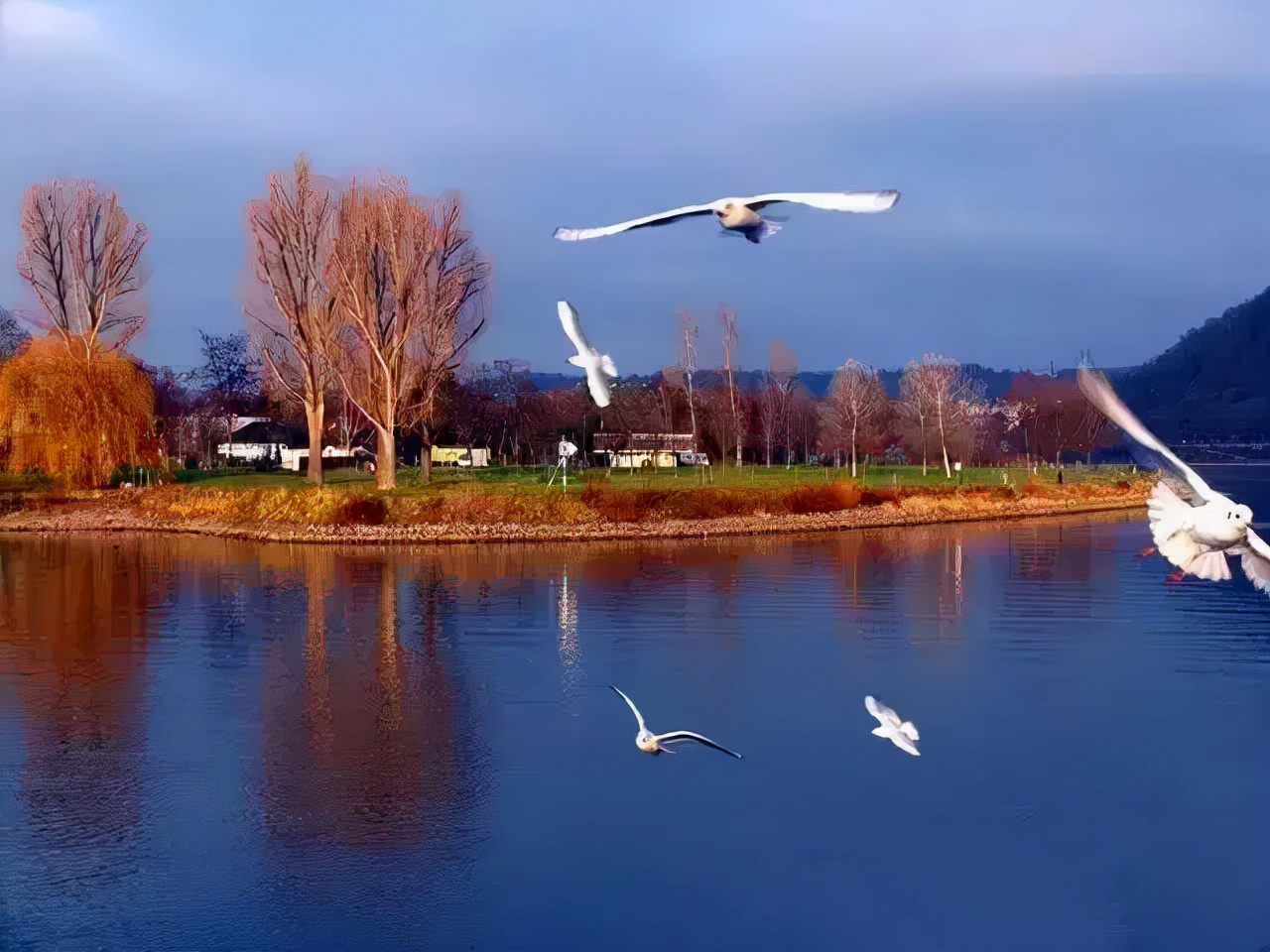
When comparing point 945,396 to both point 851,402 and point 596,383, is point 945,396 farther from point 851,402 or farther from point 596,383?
point 596,383

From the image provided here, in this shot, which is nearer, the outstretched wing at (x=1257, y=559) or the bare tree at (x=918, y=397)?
the outstretched wing at (x=1257, y=559)

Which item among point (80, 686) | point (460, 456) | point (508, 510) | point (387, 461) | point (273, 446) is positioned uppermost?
point (273, 446)

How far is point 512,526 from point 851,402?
134 feet

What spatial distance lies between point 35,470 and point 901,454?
6285cm

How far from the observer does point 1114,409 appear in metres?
8.81

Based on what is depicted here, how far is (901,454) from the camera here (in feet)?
318

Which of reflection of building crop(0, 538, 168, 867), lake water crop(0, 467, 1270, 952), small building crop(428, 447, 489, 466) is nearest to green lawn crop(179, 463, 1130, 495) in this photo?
reflection of building crop(0, 538, 168, 867)

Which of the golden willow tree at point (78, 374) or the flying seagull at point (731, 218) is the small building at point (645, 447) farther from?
the flying seagull at point (731, 218)

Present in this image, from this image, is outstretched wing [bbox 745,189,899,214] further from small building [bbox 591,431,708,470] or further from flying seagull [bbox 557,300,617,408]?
small building [bbox 591,431,708,470]

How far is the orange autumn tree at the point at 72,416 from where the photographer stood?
153 feet

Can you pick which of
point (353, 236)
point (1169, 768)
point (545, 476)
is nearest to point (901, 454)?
point (545, 476)

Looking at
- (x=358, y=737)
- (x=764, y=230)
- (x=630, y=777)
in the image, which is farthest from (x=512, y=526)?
(x=764, y=230)

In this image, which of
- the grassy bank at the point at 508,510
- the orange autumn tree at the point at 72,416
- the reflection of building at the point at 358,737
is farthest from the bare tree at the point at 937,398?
the reflection of building at the point at 358,737

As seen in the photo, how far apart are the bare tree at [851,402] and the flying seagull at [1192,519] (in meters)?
62.4
